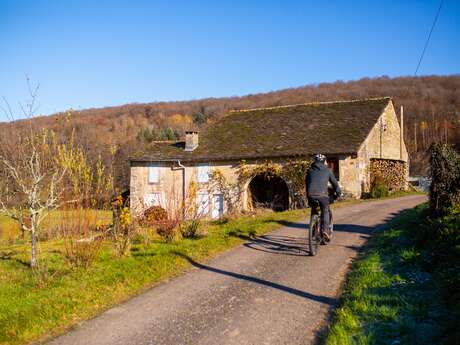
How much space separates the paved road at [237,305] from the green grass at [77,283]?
0.32 metres

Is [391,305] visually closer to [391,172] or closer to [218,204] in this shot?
[218,204]

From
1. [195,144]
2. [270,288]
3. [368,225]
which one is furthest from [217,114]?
[270,288]

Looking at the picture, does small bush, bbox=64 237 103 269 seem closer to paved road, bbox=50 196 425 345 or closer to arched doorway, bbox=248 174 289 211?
paved road, bbox=50 196 425 345

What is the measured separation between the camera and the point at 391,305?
478cm

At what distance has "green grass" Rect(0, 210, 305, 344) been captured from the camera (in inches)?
197

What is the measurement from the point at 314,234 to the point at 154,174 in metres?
17.9

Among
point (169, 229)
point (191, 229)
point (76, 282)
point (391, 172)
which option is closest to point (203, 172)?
point (391, 172)

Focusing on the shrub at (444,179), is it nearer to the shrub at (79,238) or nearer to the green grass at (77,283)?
the green grass at (77,283)

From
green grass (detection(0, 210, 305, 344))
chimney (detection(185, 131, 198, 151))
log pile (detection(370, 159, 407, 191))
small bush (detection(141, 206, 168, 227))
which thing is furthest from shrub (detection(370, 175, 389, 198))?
small bush (detection(141, 206, 168, 227))

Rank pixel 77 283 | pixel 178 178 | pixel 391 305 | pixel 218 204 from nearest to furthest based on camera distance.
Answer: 1. pixel 391 305
2. pixel 77 283
3. pixel 218 204
4. pixel 178 178

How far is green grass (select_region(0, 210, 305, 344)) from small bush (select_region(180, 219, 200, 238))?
444mm

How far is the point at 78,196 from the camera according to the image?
22.9 feet

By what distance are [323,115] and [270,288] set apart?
64.3ft

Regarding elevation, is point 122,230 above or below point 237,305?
above
